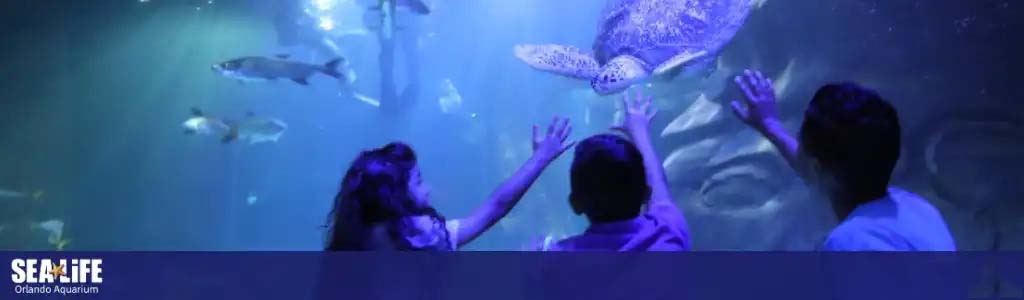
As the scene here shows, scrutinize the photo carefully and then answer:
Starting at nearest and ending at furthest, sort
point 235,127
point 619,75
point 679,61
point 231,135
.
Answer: point 619,75, point 679,61, point 231,135, point 235,127

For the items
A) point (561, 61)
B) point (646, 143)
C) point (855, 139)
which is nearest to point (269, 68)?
point (561, 61)

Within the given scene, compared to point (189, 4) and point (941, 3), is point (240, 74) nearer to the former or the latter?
point (189, 4)

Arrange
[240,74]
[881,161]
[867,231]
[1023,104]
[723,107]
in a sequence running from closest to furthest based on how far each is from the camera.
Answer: [867,231]
[881,161]
[1023,104]
[723,107]
[240,74]

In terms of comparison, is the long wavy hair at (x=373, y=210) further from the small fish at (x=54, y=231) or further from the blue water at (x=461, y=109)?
the small fish at (x=54, y=231)

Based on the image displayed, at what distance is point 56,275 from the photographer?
153 cm

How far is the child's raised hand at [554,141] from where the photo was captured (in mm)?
1882

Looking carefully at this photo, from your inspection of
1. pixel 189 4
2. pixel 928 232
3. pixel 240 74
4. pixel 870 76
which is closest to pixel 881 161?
pixel 928 232

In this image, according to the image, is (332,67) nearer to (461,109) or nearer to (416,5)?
(416,5)

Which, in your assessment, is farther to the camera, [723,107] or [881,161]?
[723,107]

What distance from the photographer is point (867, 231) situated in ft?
4.51

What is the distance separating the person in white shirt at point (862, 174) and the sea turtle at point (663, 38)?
10.5ft

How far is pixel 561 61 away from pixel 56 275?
146 inches

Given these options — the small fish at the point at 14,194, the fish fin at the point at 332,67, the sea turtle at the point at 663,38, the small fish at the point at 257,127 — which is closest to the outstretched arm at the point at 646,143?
the sea turtle at the point at 663,38

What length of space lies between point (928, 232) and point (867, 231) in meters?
0.15
